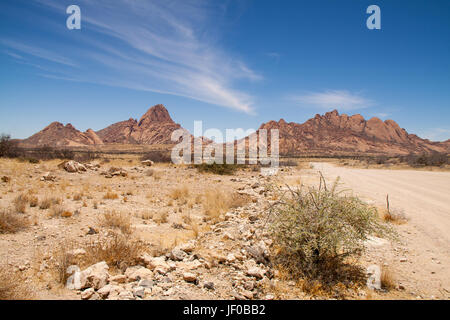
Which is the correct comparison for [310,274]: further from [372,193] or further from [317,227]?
[372,193]

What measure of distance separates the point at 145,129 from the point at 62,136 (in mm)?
51240

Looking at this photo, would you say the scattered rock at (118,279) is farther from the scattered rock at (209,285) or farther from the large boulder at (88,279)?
the scattered rock at (209,285)

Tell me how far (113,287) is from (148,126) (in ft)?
588

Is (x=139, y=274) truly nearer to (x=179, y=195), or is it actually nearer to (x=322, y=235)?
(x=322, y=235)

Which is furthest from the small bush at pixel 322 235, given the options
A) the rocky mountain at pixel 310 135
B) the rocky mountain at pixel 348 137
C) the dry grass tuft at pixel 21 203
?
the rocky mountain at pixel 310 135

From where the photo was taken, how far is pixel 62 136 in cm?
13038

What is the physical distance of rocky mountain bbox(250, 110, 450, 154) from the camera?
4805 inches

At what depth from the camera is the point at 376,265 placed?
14.6 ft

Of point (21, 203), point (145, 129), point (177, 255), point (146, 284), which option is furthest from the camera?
point (145, 129)

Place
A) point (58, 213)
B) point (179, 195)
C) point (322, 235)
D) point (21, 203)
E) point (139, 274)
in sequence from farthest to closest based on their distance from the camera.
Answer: point (179, 195) → point (21, 203) → point (58, 213) → point (322, 235) → point (139, 274)

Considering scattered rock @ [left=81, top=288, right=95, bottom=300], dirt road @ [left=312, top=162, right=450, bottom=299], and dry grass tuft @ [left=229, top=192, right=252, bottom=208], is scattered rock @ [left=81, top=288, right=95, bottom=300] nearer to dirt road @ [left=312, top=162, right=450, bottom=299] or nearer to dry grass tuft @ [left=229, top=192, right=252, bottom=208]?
dirt road @ [left=312, top=162, right=450, bottom=299]

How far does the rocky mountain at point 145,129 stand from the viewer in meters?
154

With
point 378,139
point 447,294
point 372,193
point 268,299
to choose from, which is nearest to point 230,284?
point 268,299

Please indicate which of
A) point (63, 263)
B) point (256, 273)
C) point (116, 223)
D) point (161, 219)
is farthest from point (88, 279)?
point (161, 219)
